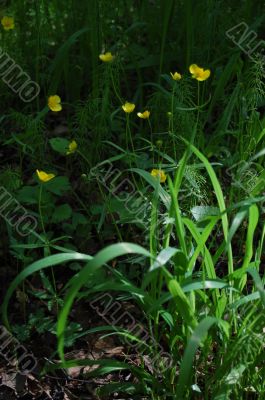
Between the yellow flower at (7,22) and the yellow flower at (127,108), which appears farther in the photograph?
the yellow flower at (7,22)

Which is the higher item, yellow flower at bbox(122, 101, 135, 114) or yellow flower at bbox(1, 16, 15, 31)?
yellow flower at bbox(1, 16, 15, 31)

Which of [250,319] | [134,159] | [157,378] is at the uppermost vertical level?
[134,159]

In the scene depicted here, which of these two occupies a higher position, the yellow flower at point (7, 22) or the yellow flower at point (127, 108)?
the yellow flower at point (7, 22)

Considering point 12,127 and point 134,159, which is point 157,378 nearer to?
point 134,159

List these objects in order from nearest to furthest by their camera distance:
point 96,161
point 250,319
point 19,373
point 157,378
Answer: point 250,319
point 157,378
point 19,373
point 96,161

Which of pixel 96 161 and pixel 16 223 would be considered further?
pixel 96 161

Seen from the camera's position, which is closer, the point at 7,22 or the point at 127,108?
the point at 127,108

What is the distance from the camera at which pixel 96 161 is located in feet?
8.80

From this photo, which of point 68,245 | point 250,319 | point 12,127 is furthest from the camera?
point 12,127

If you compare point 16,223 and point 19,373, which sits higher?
point 16,223

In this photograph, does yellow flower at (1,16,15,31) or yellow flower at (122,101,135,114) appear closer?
yellow flower at (122,101,135,114)

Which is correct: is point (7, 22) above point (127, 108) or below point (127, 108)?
above

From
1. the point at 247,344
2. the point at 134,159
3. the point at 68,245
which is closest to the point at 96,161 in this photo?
the point at 134,159

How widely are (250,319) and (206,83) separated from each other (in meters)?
1.39
